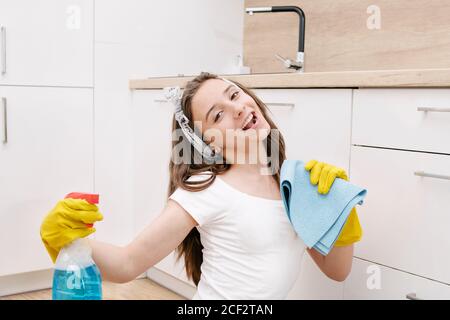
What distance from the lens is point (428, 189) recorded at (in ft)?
3.95

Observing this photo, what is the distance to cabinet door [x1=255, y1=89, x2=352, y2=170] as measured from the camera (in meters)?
1.36

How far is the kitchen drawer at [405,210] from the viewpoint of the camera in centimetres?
119

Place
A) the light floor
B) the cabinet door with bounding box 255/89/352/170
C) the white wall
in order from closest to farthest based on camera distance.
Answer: the cabinet door with bounding box 255/89/352/170
the light floor
the white wall

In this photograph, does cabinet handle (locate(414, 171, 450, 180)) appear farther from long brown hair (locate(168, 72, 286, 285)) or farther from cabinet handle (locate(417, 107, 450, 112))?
long brown hair (locate(168, 72, 286, 285))

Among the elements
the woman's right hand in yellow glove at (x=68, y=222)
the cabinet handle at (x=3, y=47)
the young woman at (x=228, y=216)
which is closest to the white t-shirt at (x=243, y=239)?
the young woman at (x=228, y=216)

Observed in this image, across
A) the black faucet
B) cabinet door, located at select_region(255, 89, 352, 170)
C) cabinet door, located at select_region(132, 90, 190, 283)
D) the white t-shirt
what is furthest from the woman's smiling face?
the black faucet

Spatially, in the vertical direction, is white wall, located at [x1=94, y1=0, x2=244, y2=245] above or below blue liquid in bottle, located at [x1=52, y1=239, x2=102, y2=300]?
above

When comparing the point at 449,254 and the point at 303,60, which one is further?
the point at 303,60

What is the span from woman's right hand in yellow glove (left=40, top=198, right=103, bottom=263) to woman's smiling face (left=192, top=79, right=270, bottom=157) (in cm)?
32

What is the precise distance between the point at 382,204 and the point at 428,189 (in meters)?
0.12

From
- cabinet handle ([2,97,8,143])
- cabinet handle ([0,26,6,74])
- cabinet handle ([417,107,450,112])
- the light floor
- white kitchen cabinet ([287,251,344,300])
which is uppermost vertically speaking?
cabinet handle ([0,26,6,74])
